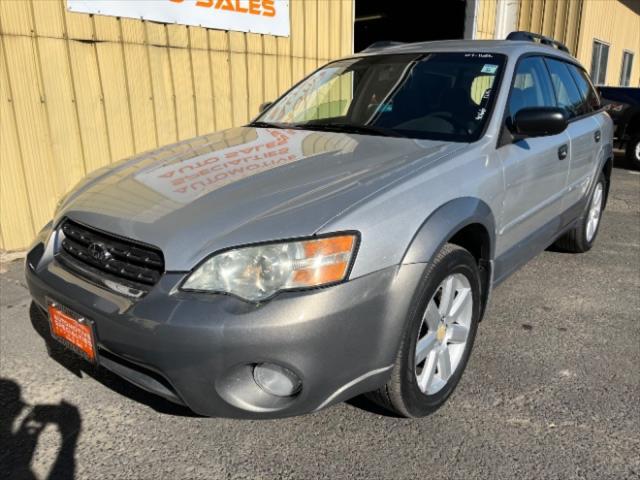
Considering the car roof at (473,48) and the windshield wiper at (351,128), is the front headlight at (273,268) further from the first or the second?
the car roof at (473,48)

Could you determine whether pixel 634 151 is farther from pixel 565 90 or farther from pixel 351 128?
pixel 351 128

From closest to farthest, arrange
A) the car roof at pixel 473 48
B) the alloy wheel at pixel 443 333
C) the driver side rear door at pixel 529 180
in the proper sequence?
the alloy wheel at pixel 443 333, the driver side rear door at pixel 529 180, the car roof at pixel 473 48

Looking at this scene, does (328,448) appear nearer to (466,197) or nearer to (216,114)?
(466,197)

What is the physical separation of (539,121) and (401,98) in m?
0.77

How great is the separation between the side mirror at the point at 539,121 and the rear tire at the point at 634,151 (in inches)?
313

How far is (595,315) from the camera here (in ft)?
11.2

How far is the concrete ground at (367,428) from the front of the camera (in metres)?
2.07

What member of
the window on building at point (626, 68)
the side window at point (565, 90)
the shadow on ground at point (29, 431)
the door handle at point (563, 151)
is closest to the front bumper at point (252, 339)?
the shadow on ground at point (29, 431)

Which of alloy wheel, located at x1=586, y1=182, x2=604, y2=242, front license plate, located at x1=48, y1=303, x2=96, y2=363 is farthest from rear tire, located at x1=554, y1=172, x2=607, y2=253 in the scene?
front license plate, located at x1=48, y1=303, x2=96, y2=363

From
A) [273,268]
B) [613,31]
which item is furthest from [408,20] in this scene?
[273,268]

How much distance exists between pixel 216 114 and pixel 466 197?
3.84 meters

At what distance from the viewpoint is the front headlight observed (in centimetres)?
180

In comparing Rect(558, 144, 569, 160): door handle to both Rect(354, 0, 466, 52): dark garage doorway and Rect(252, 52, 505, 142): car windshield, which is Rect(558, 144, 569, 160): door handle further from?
Rect(354, 0, 466, 52): dark garage doorway

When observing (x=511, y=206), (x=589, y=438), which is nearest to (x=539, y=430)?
(x=589, y=438)
